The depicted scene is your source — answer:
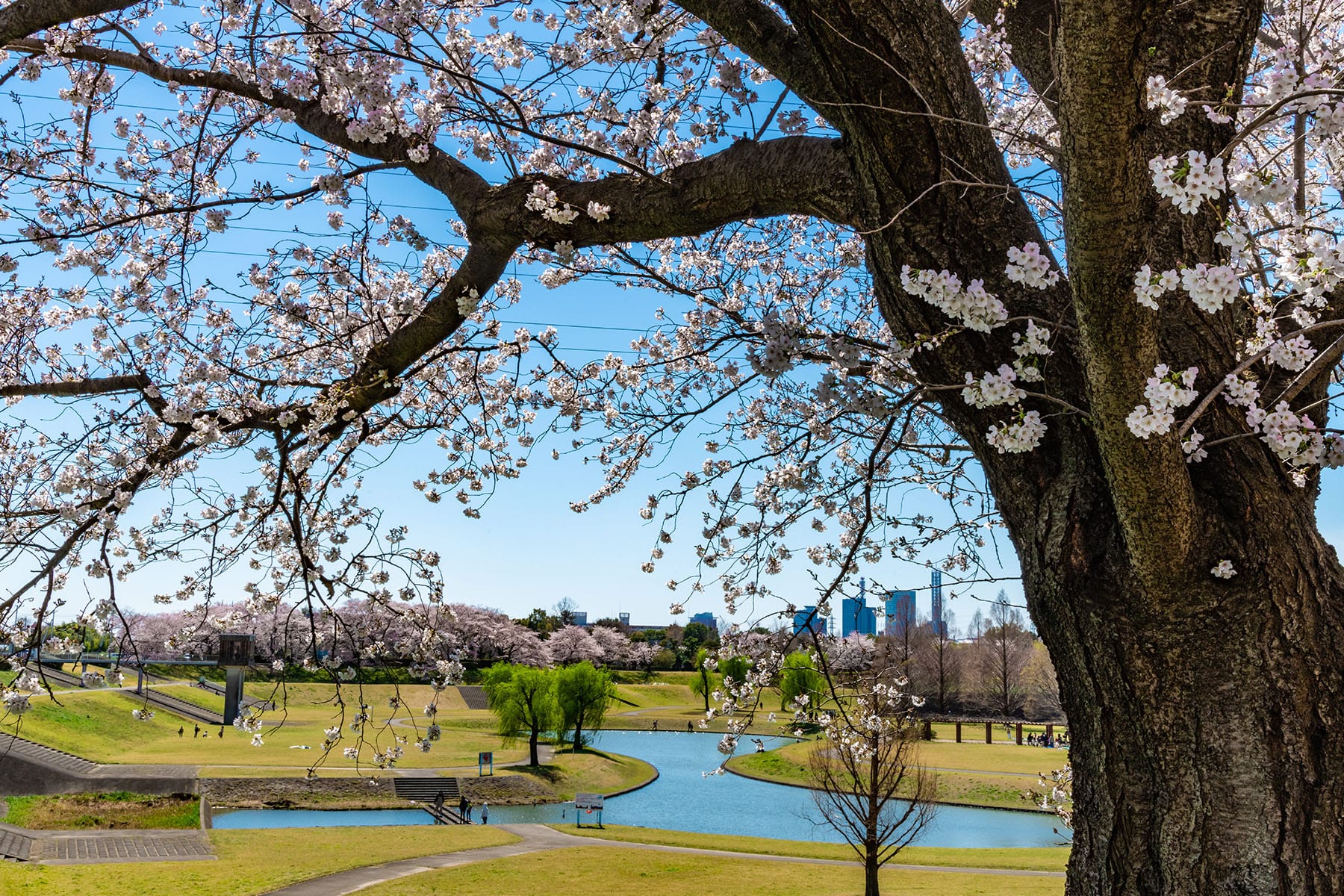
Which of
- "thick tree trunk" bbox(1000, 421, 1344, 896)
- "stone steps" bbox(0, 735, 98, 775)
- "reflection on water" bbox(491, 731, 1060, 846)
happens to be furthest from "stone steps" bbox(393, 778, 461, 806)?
"thick tree trunk" bbox(1000, 421, 1344, 896)

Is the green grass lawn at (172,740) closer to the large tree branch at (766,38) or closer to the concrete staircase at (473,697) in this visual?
the concrete staircase at (473,697)

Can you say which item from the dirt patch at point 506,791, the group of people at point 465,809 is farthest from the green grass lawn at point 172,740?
the group of people at point 465,809

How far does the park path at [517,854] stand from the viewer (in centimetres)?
1313

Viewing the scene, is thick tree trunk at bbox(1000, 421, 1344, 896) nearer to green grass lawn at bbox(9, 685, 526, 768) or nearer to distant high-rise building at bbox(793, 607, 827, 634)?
distant high-rise building at bbox(793, 607, 827, 634)

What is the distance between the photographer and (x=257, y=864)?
14367 millimetres

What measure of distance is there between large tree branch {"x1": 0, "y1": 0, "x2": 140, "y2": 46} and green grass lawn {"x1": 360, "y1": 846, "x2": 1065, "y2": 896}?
41.0 feet

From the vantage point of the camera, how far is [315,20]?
13.6 ft

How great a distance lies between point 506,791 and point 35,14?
28.0m

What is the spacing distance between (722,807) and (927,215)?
27657 millimetres

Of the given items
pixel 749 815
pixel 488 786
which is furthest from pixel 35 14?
pixel 488 786

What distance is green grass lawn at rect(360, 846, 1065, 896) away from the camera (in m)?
13.2

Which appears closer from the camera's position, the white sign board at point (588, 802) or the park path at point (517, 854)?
the park path at point (517, 854)

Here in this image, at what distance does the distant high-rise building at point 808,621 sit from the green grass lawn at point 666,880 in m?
9.88

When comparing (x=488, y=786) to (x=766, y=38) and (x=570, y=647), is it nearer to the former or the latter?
(x=766, y=38)
